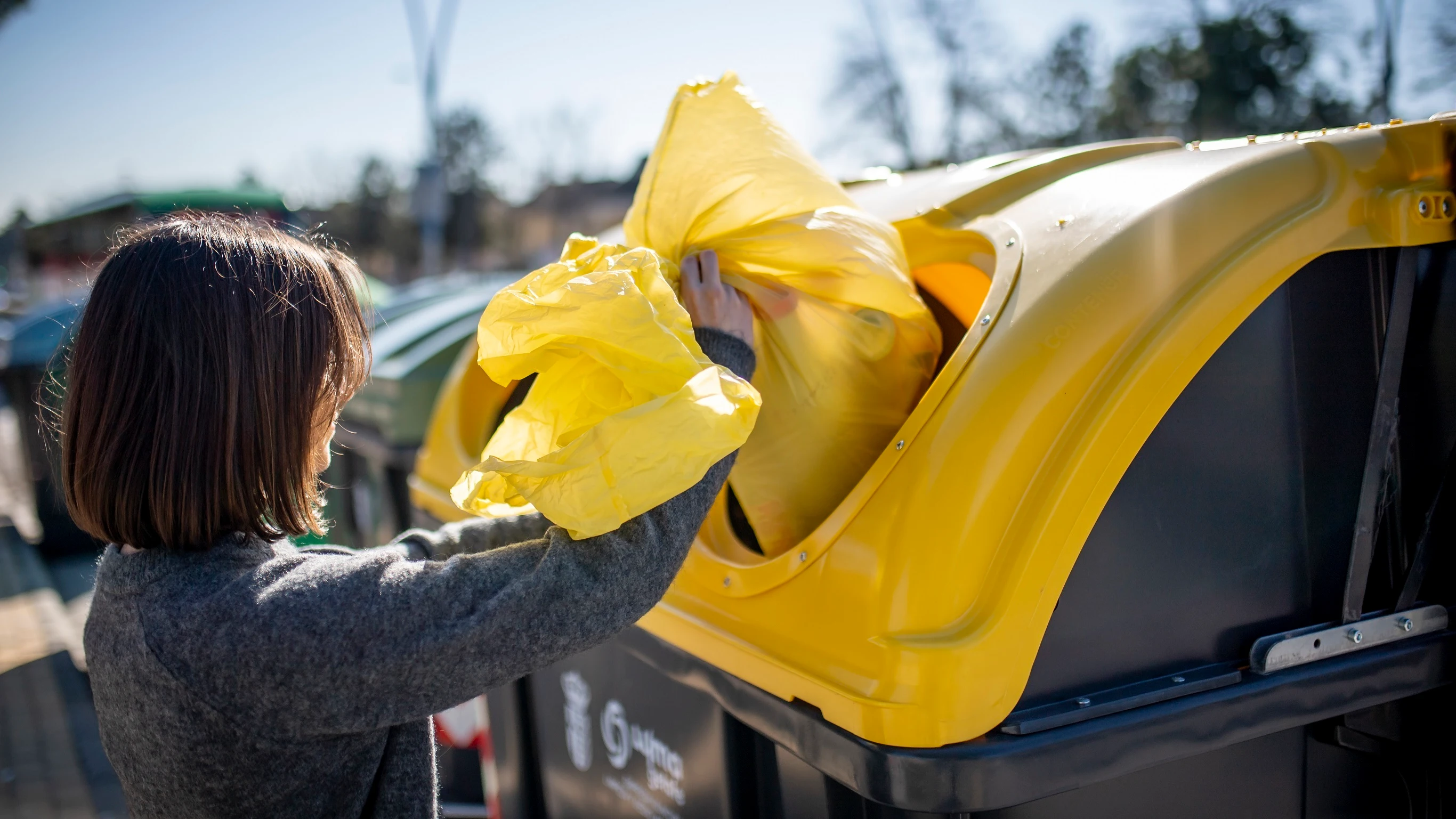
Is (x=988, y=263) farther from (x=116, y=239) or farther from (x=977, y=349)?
(x=116, y=239)

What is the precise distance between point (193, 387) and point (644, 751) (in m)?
1.00

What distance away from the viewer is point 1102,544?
1145 millimetres

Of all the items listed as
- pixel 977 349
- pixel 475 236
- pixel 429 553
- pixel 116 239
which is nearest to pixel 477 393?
pixel 429 553

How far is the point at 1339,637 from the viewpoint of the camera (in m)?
1.24

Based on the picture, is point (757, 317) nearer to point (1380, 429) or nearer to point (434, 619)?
point (434, 619)

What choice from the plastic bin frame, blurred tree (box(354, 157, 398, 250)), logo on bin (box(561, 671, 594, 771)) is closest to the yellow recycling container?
the plastic bin frame

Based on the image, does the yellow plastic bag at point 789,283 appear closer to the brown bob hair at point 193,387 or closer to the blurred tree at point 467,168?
the brown bob hair at point 193,387

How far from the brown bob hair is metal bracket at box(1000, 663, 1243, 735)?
2.76 ft

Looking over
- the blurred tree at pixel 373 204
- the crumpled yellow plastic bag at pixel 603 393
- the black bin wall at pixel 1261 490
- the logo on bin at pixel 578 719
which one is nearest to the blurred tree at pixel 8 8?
the logo on bin at pixel 578 719

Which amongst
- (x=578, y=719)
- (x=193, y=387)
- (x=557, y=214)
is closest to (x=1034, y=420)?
(x=193, y=387)

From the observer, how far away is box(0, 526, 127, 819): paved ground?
3139 millimetres

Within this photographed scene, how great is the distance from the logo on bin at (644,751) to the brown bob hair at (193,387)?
783 millimetres

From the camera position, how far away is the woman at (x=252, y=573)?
92cm

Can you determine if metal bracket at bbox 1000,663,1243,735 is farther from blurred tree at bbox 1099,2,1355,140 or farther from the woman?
blurred tree at bbox 1099,2,1355,140
